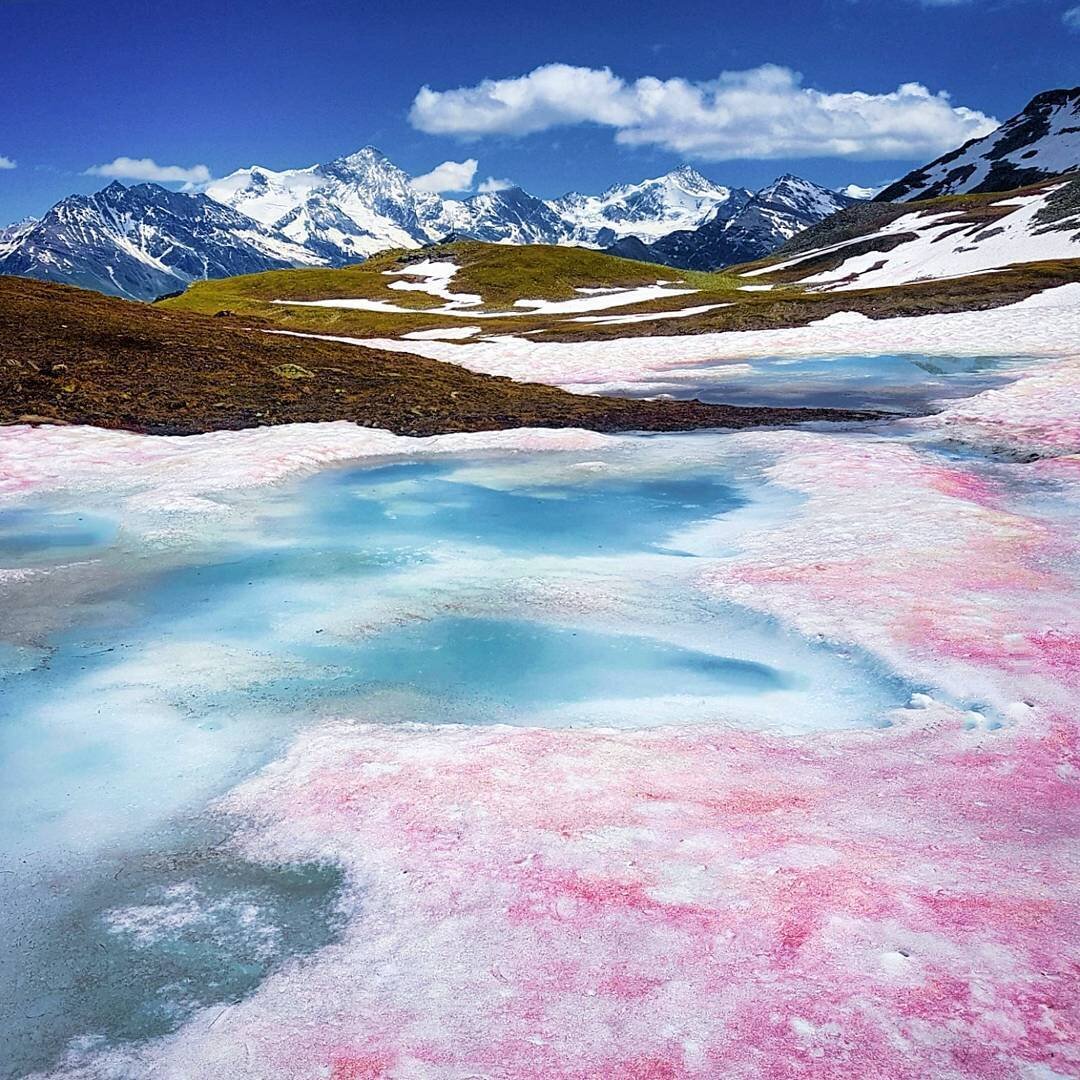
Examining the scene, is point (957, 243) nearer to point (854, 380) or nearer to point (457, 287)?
point (457, 287)

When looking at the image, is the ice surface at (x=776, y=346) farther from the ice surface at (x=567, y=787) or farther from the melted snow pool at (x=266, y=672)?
the ice surface at (x=567, y=787)

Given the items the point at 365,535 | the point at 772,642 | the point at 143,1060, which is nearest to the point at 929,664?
the point at 772,642

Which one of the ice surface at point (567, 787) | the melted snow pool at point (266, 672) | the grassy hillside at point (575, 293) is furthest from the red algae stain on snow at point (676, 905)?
the grassy hillside at point (575, 293)

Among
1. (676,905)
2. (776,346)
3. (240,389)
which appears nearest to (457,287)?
(776,346)

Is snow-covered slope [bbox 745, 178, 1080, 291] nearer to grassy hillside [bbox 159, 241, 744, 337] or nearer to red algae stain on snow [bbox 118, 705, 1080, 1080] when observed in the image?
grassy hillside [bbox 159, 241, 744, 337]

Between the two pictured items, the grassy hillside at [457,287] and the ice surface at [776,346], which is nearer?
the ice surface at [776,346]

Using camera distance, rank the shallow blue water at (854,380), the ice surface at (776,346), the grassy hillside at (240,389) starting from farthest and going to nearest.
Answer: the ice surface at (776,346)
the shallow blue water at (854,380)
the grassy hillside at (240,389)

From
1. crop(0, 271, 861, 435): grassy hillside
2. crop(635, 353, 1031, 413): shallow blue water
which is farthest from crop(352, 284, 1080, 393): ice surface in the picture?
crop(0, 271, 861, 435): grassy hillside
